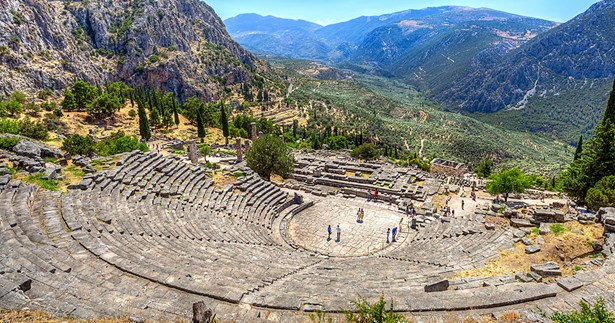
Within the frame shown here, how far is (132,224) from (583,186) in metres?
33.9

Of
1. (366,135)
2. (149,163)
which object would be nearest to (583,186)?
(149,163)

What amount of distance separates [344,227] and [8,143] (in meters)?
25.6

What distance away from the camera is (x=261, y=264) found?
49.5ft

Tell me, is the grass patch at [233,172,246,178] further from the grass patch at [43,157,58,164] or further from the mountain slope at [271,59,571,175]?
the mountain slope at [271,59,571,175]

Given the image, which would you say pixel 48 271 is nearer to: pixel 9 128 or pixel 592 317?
pixel 592 317

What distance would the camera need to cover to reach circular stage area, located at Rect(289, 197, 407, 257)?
75.2ft

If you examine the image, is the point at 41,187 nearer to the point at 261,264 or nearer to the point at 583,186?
the point at 261,264

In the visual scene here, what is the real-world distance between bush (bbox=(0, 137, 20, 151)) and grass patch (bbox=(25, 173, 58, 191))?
7141 millimetres

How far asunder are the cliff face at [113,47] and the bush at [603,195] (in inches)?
3802

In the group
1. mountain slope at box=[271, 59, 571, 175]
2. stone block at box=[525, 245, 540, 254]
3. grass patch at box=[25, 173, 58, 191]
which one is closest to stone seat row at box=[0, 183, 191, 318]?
grass patch at box=[25, 173, 58, 191]

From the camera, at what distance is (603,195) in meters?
21.8

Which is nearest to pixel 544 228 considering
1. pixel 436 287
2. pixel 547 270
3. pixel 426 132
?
pixel 547 270

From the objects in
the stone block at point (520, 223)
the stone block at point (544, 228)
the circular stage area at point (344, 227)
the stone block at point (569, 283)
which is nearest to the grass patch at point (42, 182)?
the circular stage area at point (344, 227)

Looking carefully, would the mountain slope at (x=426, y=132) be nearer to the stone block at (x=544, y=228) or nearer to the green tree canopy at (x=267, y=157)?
the green tree canopy at (x=267, y=157)
